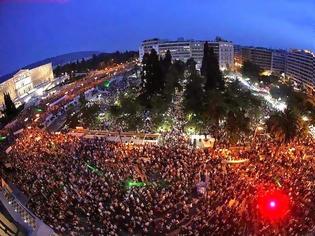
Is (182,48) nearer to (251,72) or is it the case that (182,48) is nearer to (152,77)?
(251,72)

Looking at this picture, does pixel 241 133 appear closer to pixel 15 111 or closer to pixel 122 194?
pixel 122 194

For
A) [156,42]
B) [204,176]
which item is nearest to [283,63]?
[156,42]

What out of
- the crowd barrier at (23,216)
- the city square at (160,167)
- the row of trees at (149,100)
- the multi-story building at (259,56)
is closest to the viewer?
the crowd barrier at (23,216)

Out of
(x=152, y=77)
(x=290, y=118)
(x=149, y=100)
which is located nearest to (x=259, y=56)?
(x=152, y=77)

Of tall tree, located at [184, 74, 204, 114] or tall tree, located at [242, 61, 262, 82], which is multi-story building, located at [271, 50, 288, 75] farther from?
tall tree, located at [184, 74, 204, 114]

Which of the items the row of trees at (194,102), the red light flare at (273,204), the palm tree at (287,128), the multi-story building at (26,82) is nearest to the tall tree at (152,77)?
the row of trees at (194,102)

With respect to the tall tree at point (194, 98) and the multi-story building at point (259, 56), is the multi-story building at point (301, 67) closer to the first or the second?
the multi-story building at point (259, 56)

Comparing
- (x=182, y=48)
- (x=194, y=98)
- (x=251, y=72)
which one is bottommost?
(x=251, y=72)
